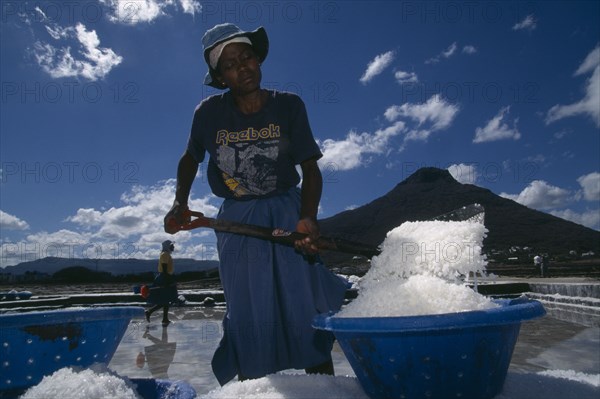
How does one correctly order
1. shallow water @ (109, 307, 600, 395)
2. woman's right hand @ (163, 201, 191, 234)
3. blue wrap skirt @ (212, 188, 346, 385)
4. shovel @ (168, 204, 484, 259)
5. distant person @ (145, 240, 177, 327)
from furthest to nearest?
distant person @ (145, 240, 177, 327) → shallow water @ (109, 307, 600, 395) → woman's right hand @ (163, 201, 191, 234) → blue wrap skirt @ (212, 188, 346, 385) → shovel @ (168, 204, 484, 259)

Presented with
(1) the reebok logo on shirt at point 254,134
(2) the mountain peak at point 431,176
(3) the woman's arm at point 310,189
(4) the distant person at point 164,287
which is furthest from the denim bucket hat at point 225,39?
(2) the mountain peak at point 431,176

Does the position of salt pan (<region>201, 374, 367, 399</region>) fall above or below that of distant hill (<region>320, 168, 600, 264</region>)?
below

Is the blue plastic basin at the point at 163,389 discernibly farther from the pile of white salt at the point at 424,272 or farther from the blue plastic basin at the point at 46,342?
the pile of white salt at the point at 424,272

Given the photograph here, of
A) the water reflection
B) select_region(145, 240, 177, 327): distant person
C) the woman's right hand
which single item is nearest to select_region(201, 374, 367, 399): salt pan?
the woman's right hand

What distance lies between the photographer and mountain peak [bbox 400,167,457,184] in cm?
11704

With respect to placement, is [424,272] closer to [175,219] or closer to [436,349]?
[436,349]

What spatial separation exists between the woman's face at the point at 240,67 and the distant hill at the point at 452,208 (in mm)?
69907

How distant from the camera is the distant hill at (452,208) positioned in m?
77.9

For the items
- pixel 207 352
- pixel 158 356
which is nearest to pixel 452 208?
pixel 207 352

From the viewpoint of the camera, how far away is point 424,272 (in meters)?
1.49

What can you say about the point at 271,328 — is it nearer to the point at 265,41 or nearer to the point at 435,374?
the point at 435,374

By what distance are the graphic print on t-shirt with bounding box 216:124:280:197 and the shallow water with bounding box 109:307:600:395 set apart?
4.58 feet

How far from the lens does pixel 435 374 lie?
1212mm

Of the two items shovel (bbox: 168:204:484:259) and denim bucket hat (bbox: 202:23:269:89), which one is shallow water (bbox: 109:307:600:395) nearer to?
shovel (bbox: 168:204:484:259)
